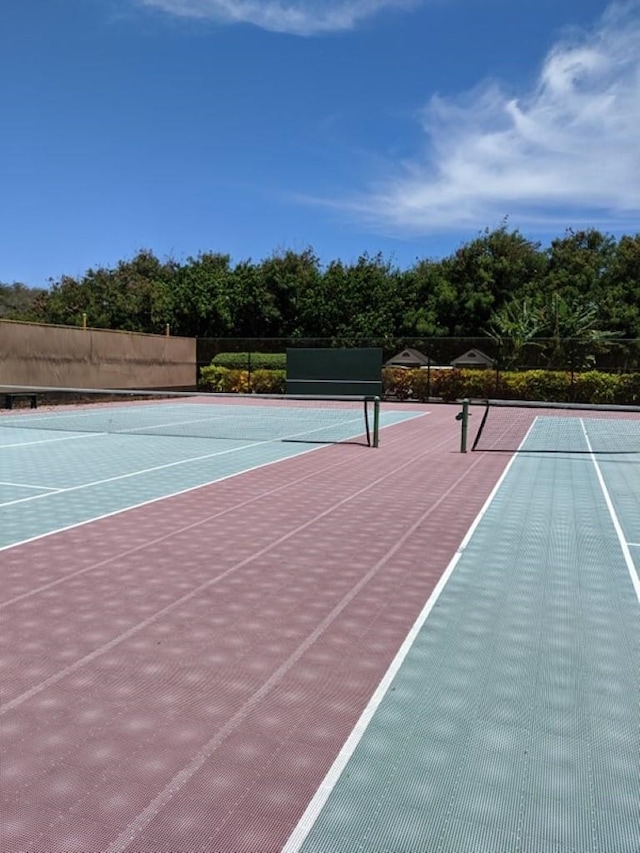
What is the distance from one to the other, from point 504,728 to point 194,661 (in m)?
1.37

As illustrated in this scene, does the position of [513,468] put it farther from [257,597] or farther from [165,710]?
[165,710]

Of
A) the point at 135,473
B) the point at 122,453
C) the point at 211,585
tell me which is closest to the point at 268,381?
the point at 122,453

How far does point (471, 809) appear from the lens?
85.3 inches

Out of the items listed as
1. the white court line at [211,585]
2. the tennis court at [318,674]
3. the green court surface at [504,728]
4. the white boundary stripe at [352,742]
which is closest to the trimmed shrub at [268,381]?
Result: the white court line at [211,585]

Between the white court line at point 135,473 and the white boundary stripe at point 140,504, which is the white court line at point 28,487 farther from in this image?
the white boundary stripe at point 140,504

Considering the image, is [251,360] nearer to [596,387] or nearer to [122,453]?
[596,387]

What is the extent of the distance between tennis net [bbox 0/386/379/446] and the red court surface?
5936 mm

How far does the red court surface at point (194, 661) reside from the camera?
7.06ft

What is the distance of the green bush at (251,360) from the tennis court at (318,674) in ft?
71.4

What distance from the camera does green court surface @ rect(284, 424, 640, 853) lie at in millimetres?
2078

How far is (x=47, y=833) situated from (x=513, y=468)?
796 cm

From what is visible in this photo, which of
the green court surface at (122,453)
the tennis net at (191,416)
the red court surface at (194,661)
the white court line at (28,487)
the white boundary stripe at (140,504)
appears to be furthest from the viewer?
the tennis net at (191,416)

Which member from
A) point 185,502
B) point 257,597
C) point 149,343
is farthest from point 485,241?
point 257,597

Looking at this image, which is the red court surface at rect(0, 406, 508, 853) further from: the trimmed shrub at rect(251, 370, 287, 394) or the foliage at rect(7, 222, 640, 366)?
the foliage at rect(7, 222, 640, 366)
